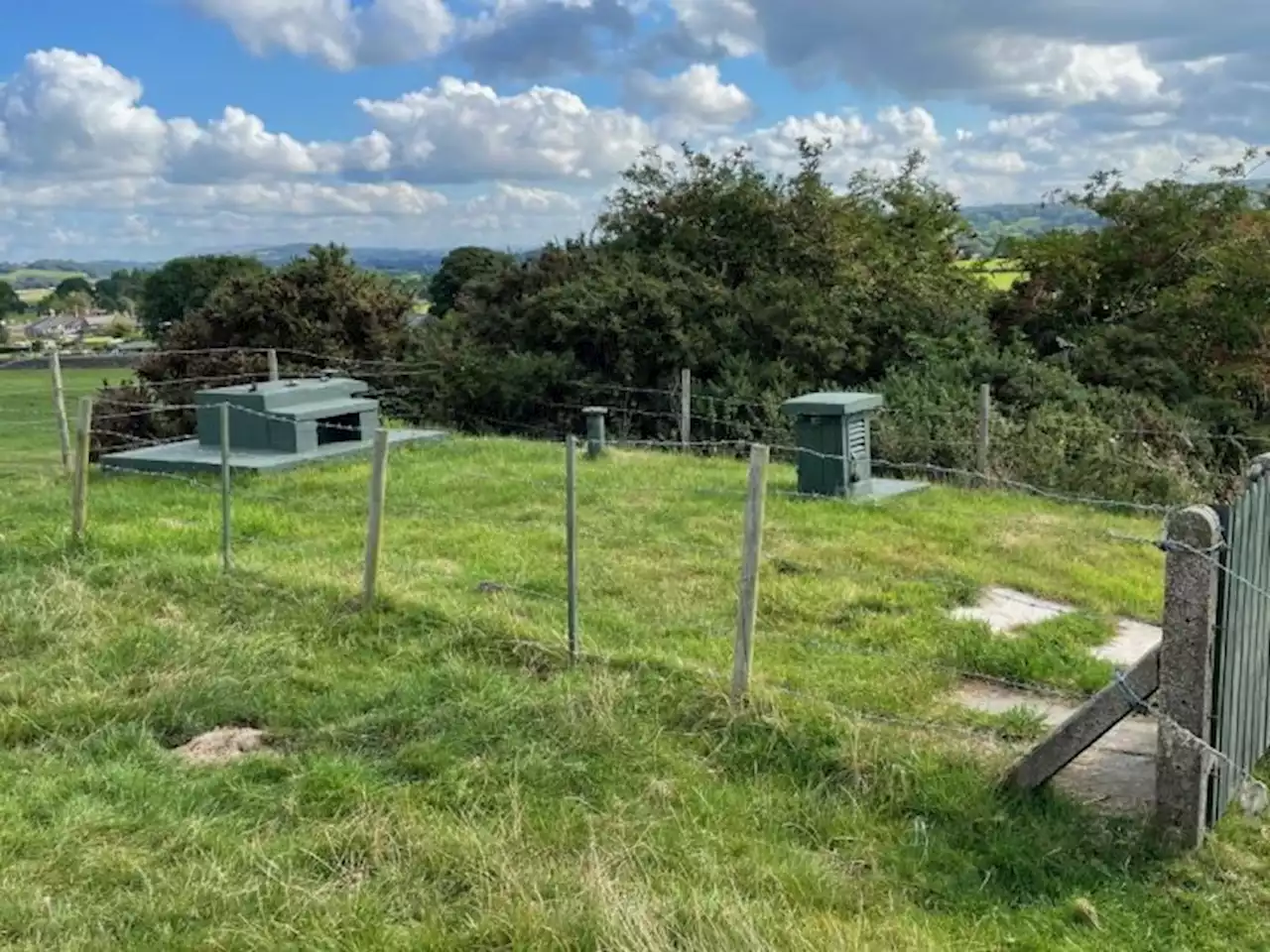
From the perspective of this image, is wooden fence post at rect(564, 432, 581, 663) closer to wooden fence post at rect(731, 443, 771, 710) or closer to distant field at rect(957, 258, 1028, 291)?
wooden fence post at rect(731, 443, 771, 710)

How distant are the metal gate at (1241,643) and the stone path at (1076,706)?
0.30m

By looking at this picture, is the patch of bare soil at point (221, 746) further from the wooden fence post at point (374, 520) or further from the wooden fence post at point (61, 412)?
the wooden fence post at point (61, 412)

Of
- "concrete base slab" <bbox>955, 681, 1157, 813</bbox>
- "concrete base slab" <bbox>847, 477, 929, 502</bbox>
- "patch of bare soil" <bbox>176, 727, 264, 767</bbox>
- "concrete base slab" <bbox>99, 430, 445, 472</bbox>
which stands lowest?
"patch of bare soil" <bbox>176, 727, 264, 767</bbox>

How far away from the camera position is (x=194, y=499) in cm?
1105

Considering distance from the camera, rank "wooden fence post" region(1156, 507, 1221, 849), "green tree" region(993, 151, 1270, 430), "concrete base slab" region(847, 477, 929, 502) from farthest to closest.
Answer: "green tree" region(993, 151, 1270, 430)
"concrete base slab" region(847, 477, 929, 502)
"wooden fence post" region(1156, 507, 1221, 849)

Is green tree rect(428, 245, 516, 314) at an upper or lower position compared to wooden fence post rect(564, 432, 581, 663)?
upper

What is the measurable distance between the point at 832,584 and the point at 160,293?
190ft

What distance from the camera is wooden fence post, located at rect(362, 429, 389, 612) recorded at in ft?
21.9

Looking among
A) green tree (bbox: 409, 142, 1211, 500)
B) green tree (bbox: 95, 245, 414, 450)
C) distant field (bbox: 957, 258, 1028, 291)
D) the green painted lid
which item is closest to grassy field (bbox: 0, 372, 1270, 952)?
the green painted lid

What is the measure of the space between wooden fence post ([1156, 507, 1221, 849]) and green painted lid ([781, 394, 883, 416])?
6640 millimetres

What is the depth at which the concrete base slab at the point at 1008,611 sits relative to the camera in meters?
7.09

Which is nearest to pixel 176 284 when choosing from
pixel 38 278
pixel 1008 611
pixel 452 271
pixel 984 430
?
pixel 452 271

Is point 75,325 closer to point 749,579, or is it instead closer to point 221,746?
point 221,746

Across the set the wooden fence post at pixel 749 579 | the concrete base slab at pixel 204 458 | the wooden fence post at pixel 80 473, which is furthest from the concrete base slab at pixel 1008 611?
the concrete base slab at pixel 204 458
